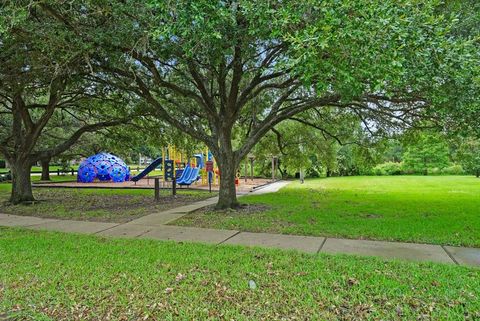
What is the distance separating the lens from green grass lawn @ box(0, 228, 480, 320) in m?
3.50

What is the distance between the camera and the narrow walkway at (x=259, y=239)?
214 inches

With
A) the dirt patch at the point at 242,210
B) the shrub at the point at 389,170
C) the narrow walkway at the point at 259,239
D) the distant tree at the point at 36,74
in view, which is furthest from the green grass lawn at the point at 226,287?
the shrub at the point at 389,170

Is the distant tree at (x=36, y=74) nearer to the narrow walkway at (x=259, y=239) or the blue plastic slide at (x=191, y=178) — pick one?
the narrow walkway at (x=259, y=239)

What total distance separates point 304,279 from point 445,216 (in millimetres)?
6594

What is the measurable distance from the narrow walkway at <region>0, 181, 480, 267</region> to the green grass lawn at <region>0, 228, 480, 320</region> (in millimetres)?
586

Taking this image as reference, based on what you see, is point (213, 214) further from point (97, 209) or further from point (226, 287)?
point (226, 287)

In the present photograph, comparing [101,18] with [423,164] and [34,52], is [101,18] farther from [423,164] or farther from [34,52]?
[423,164]

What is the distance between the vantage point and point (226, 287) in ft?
13.3

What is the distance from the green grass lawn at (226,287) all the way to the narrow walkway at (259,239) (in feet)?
1.92

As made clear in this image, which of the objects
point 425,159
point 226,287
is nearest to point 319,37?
point 226,287

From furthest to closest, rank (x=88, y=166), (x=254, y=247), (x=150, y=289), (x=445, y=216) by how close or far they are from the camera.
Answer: (x=88, y=166) → (x=445, y=216) → (x=254, y=247) → (x=150, y=289)

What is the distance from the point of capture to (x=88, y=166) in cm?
2527

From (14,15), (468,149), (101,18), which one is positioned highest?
(101,18)

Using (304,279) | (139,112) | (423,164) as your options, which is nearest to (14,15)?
(304,279)
